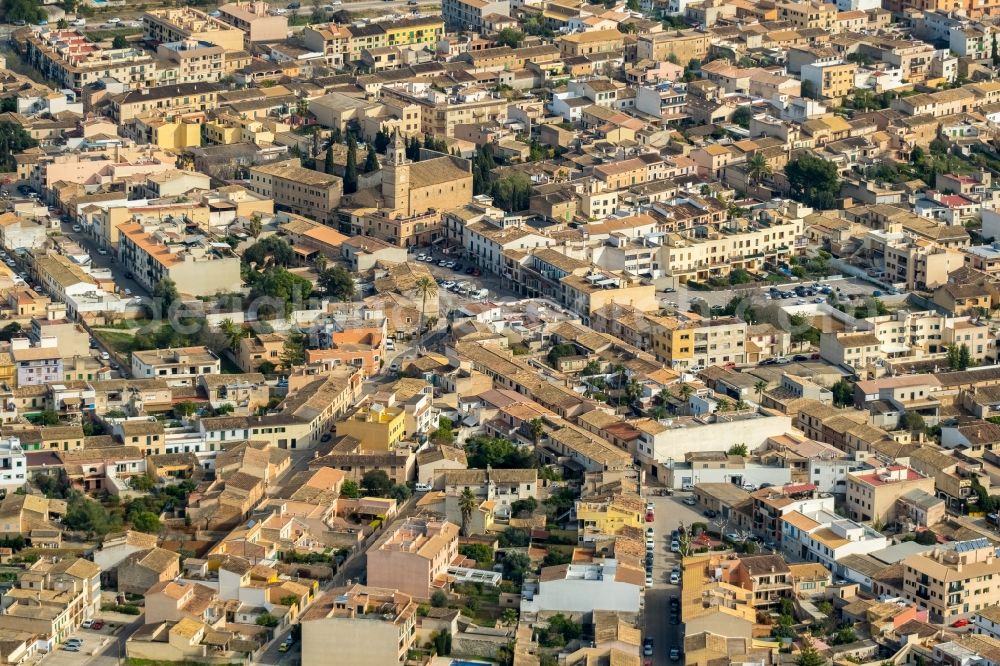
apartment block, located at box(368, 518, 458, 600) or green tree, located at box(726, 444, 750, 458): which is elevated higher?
apartment block, located at box(368, 518, 458, 600)

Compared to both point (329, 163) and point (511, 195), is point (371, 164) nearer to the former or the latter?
point (329, 163)

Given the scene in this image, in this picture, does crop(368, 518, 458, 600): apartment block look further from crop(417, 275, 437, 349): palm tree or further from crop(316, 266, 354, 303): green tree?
crop(316, 266, 354, 303): green tree

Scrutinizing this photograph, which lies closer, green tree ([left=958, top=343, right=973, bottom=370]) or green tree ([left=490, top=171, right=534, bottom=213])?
green tree ([left=958, top=343, right=973, bottom=370])

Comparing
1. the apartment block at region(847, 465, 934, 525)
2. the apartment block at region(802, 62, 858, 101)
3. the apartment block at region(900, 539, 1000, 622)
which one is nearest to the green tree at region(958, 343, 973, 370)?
the apartment block at region(847, 465, 934, 525)

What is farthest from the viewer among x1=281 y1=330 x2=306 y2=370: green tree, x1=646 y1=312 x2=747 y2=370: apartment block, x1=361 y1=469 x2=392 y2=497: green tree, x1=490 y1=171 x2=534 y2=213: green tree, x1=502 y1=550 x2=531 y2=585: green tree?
x1=490 y1=171 x2=534 y2=213: green tree

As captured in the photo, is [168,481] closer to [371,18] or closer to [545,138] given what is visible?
[545,138]

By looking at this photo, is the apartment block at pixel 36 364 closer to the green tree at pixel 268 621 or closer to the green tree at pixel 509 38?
the green tree at pixel 268 621

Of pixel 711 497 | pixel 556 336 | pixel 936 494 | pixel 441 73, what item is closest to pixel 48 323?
pixel 556 336
